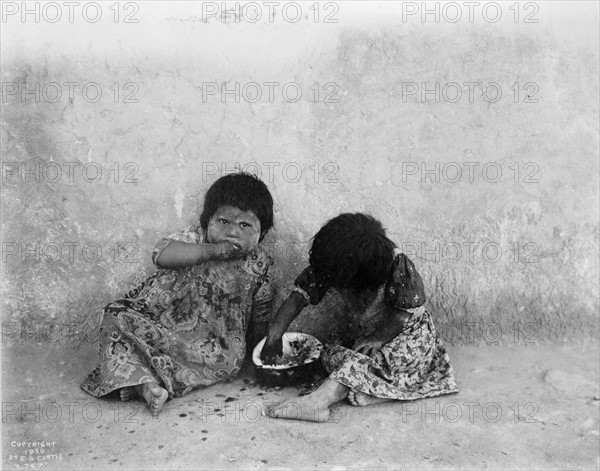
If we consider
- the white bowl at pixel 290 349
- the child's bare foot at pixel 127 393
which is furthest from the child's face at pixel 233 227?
the child's bare foot at pixel 127 393

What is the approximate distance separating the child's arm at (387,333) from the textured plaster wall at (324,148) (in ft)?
1.47

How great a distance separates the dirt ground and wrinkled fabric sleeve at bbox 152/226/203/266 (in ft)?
2.02

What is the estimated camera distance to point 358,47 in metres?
3.24

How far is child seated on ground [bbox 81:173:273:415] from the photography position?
9.31ft

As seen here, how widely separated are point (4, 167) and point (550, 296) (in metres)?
2.64

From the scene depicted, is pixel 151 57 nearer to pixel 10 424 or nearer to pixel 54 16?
pixel 54 16

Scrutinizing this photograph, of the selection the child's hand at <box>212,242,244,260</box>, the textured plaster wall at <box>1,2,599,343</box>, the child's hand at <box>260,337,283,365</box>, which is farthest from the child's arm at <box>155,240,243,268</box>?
the child's hand at <box>260,337,283,365</box>

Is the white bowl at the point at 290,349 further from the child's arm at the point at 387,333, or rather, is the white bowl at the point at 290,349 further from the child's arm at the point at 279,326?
the child's arm at the point at 387,333

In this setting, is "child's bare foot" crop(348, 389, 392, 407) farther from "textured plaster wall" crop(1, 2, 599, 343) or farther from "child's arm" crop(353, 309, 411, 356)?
"textured plaster wall" crop(1, 2, 599, 343)

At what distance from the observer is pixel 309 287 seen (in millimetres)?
3027

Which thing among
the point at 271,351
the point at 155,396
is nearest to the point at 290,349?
the point at 271,351

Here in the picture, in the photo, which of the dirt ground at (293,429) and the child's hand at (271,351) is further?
the child's hand at (271,351)

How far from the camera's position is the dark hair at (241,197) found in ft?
9.87

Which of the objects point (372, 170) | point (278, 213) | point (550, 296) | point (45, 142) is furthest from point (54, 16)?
point (550, 296)
